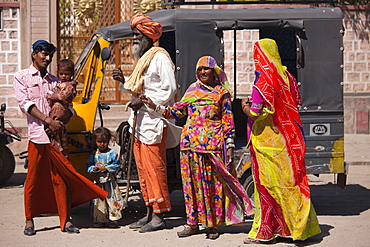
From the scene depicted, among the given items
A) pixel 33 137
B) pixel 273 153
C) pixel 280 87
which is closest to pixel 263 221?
pixel 273 153

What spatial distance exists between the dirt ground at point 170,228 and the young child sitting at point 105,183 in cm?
13

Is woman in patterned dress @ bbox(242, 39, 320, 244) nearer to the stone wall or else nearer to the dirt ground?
the dirt ground

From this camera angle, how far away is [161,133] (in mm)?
6531

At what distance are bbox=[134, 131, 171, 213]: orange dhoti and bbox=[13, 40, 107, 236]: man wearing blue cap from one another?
1.56 ft

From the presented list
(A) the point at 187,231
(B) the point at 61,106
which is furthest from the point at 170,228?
(B) the point at 61,106

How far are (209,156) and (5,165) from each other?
4436mm

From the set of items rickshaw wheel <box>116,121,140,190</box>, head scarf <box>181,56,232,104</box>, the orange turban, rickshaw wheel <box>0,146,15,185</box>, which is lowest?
rickshaw wheel <box>0,146,15,185</box>

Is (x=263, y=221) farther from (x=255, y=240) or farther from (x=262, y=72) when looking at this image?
(x=262, y=72)

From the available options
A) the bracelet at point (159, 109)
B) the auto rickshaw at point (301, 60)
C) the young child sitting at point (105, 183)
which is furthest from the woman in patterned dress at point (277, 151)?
the young child sitting at point (105, 183)

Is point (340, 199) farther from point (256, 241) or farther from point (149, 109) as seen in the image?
point (149, 109)

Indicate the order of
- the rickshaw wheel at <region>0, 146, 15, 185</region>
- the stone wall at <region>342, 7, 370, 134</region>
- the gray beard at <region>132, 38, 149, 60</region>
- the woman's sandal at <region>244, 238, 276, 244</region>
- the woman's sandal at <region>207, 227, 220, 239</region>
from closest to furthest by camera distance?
the woman's sandal at <region>244, 238, 276, 244</region>, the woman's sandal at <region>207, 227, 220, 239</region>, the gray beard at <region>132, 38, 149, 60</region>, the rickshaw wheel at <region>0, 146, 15, 185</region>, the stone wall at <region>342, 7, 370, 134</region>

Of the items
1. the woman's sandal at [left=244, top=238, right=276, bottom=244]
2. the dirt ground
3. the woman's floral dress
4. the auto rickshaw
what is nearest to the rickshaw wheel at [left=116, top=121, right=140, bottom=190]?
the auto rickshaw

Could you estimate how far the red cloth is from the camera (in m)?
6.47

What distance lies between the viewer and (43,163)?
→ 21.4 feet
